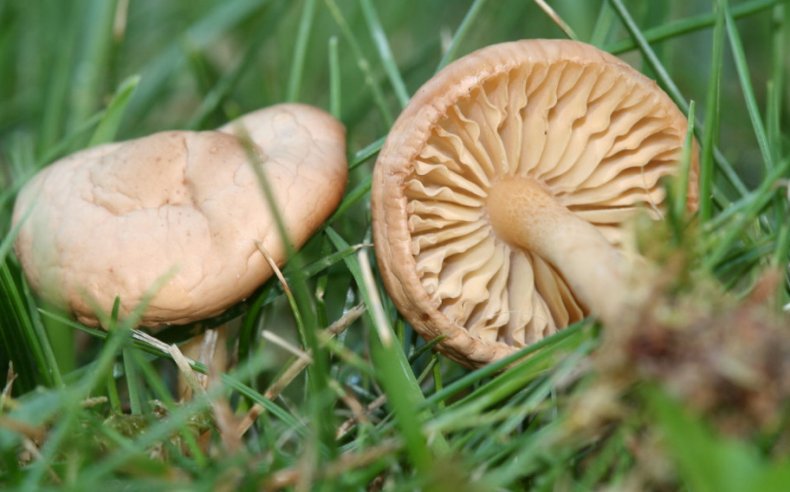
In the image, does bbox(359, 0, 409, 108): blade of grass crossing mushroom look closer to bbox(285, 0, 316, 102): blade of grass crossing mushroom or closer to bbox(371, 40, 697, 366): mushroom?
bbox(285, 0, 316, 102): blade of grass crossing mushroom

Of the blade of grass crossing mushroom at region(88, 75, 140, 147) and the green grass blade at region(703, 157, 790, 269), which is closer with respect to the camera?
the green grass blade at region(703, 157, 790, 269)

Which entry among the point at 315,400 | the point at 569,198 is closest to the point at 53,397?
the point at 315,400

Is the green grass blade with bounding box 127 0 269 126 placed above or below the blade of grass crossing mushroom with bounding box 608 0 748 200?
above

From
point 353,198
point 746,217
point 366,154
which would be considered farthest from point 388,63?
point 746,217

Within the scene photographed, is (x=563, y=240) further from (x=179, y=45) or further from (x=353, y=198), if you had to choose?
(x=179, y=45)

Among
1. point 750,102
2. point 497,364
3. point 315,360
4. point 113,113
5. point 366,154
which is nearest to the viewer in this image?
point 315,360

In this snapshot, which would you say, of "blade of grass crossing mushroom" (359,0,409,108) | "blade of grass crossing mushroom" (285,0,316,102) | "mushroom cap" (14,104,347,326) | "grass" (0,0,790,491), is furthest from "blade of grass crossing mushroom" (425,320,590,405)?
"blade of grass crossing mushroom" (285,0,316,102)
